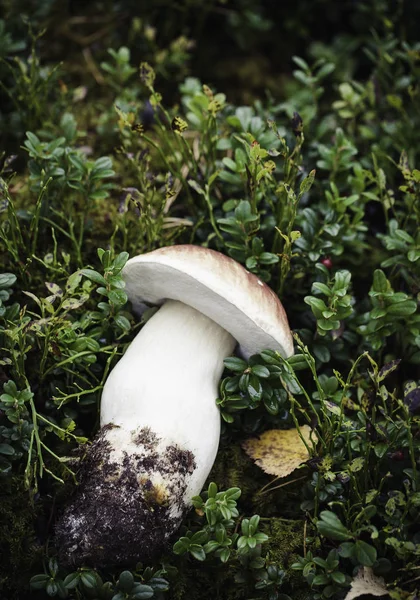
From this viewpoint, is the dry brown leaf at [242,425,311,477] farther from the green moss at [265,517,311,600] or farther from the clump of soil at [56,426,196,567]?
the clump of soil at [56,426,196,567]

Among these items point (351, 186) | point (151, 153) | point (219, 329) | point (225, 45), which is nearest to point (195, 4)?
point (225, 45)

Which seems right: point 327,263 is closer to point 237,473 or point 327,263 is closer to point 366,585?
point 237,473

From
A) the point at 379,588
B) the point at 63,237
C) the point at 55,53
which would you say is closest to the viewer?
the point at 379,588

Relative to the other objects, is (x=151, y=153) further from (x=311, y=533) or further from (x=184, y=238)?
(x=311, y=533)

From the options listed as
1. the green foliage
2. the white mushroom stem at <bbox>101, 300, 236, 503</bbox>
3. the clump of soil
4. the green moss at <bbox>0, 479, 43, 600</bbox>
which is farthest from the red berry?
the green moss at <bbox>0, 479, 43, 600</bbox>

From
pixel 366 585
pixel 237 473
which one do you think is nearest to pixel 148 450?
pixel 237 473

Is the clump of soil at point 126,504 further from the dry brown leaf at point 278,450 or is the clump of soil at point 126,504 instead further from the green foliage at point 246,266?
the dry brown leaf at point 278,450
